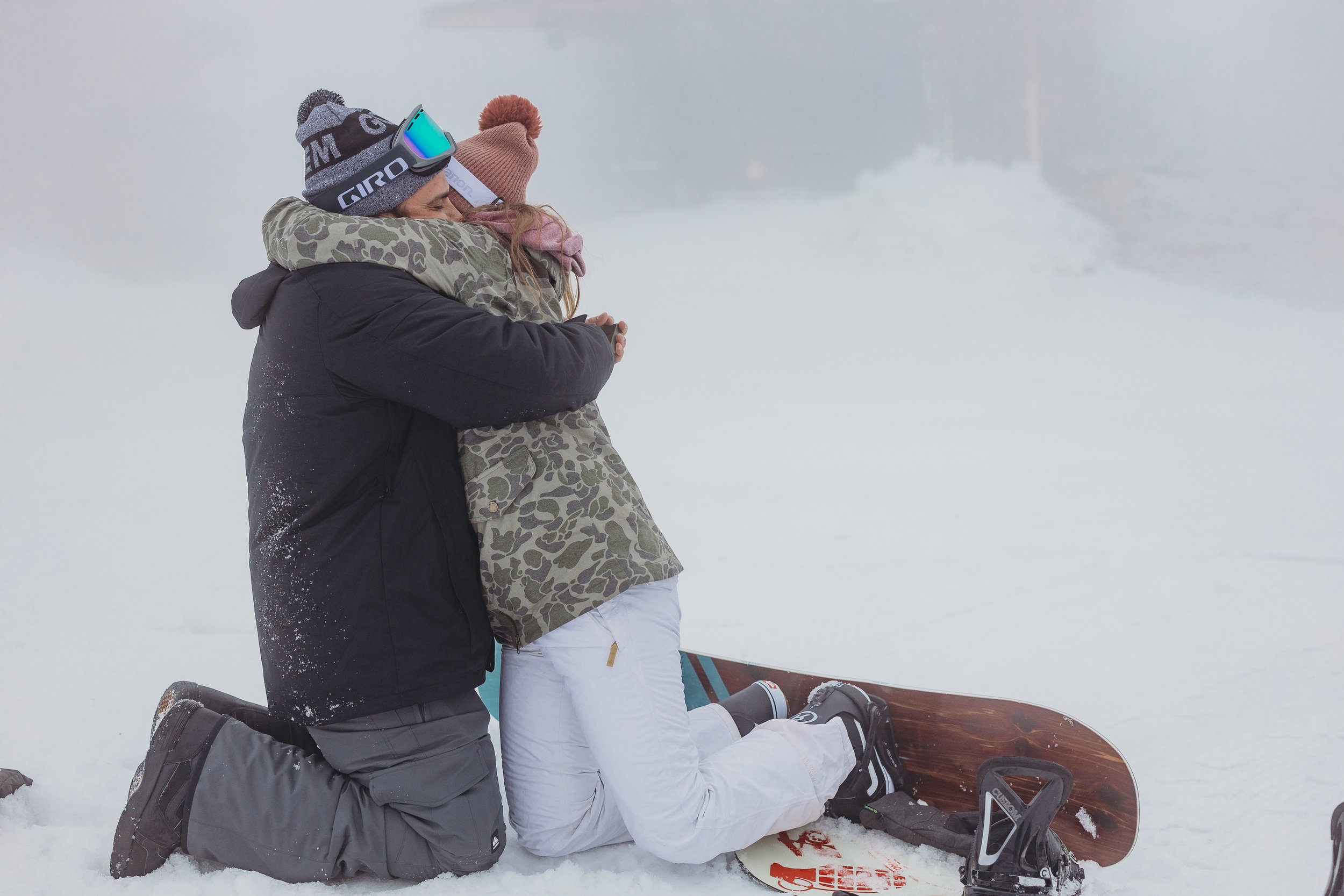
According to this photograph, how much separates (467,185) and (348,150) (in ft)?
0.58

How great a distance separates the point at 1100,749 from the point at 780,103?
793 cm

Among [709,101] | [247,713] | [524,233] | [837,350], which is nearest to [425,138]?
[524,233]

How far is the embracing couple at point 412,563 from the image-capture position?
1.05m

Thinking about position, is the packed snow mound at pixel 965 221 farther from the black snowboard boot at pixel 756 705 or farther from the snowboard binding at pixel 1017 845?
the snowboard binding at pixel 1017 845

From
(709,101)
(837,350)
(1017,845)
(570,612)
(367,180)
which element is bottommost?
(1017,845)

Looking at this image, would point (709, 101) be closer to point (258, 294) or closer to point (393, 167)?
point (393, 167)

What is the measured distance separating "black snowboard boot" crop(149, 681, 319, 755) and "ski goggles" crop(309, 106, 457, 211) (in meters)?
0.62

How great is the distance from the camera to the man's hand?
1.20 metres

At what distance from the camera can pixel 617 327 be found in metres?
1.23

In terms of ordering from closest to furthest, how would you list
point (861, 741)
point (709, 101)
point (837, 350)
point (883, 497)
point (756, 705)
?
point (861, 741)
point (756, 705)
point (883, 497)
point (837, 350)
point (709, 101)

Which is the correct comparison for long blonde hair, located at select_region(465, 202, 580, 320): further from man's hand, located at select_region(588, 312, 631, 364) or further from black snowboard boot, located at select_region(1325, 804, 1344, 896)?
black snowboard boot, located at select_region(1325, 804, 1344, 896)

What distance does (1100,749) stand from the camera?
1256mm

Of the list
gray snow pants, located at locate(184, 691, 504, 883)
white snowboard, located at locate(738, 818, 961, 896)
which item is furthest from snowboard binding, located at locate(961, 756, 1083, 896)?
gray snow pants, located at locate(184, 691, 504, 883)

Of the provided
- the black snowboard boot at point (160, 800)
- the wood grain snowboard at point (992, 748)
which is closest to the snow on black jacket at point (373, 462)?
the black snowboard boot at point (160, 800)
